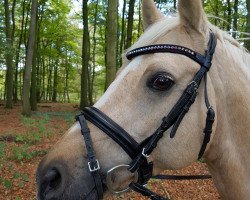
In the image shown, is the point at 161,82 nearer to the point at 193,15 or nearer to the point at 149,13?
the point at 193,15

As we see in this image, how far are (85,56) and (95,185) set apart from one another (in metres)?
20.1

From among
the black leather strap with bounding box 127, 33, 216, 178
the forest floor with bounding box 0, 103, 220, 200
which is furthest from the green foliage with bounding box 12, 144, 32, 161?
the black leather strap with bounding box 127, 33, 216, 178

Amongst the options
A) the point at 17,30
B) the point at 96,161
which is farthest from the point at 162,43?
the point at 17,30

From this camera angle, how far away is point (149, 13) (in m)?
2.69

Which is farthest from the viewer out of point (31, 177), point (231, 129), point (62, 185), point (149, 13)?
point (31, 177)

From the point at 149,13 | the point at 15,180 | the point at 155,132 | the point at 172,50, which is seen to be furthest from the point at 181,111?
the point at 15,180

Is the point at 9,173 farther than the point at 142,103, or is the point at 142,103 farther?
the point at 9,173

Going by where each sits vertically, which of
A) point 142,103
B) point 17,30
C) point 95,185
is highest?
point 17,30

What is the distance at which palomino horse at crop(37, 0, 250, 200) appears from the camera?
196 cm

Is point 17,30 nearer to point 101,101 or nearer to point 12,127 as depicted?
point 12,127

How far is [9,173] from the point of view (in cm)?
768

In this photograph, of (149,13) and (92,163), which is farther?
(149,13)

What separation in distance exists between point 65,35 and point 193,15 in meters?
30.4

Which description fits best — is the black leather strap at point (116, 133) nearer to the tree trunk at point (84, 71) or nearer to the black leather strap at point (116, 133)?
the black leather strap at point (116, 133)
